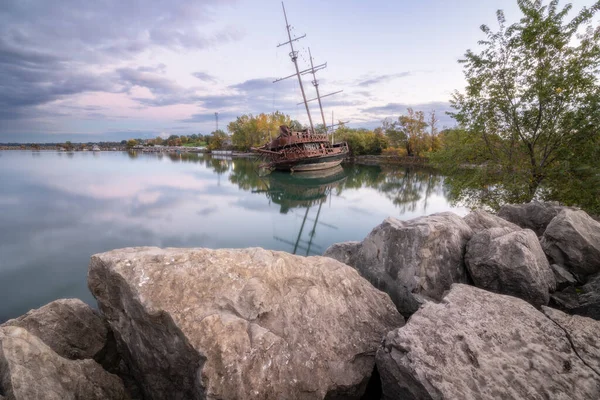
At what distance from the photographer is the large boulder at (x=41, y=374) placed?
257 centimetres

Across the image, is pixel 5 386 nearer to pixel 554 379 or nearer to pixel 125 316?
pixel 125 316

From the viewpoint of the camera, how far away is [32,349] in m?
2.90

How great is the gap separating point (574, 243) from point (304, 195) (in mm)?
28927

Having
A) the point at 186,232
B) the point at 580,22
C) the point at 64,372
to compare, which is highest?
the point at 580,22

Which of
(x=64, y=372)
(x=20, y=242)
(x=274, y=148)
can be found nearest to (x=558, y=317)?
(x=64, y=372)

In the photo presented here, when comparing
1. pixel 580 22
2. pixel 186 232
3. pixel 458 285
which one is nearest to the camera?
pixel 458 285

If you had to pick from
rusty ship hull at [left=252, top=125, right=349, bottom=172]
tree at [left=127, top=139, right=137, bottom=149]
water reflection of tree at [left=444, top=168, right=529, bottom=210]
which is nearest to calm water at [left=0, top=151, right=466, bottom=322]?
water reflection of tree at [left=444, top=168, right=529, bottom=210]

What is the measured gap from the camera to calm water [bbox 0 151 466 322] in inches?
434

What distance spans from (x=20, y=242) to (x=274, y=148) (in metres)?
41.2

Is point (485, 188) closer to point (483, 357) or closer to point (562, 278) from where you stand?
point (562, 278)

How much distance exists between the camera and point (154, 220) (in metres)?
19.3

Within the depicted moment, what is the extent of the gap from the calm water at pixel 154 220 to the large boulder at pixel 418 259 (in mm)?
9080

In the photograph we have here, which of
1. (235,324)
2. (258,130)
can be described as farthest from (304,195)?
(258,130)

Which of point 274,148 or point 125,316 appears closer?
point 125,316
